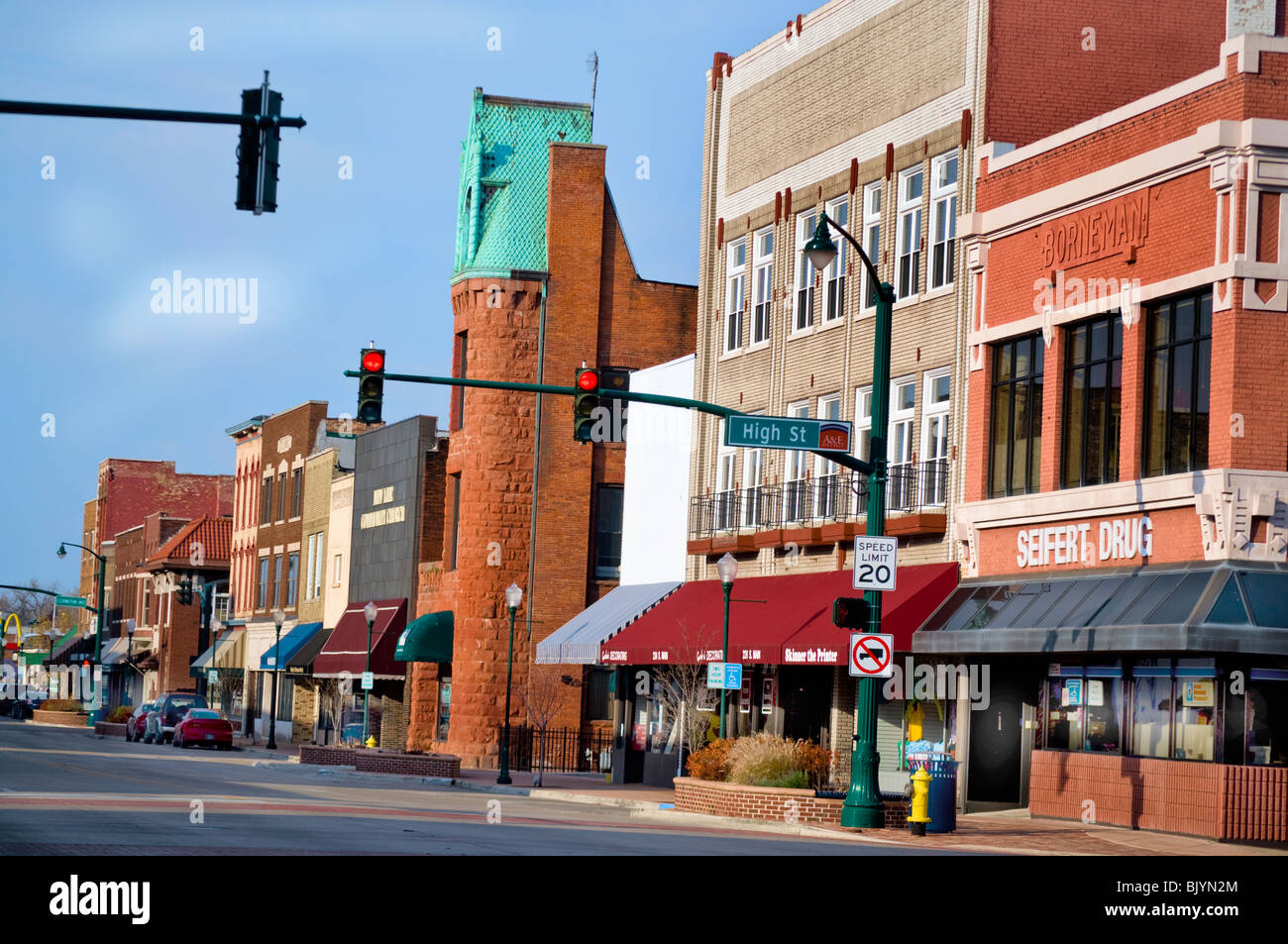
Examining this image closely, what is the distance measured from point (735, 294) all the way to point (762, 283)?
130cm

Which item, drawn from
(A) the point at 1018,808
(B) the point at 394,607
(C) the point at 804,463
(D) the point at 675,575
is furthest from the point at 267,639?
(A) the point at 1018,808

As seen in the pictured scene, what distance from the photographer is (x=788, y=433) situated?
84.0 ft

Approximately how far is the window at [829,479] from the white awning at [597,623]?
236 inches

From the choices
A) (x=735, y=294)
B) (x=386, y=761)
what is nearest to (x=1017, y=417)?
(x=735, y=294)

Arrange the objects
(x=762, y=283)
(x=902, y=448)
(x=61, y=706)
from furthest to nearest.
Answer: (x=61, y=706) → (x=762, y=283) → (x=902, y=448)

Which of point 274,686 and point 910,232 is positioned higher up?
point 910,232

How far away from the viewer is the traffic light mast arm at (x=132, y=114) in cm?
1675

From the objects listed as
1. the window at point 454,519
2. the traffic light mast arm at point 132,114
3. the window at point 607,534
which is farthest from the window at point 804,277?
the traffic light mast arm at point 132,114

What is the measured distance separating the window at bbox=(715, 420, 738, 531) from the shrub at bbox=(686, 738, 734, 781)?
376 inches

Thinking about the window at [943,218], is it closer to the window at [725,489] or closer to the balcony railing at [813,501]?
the balcony railing at [813,501]

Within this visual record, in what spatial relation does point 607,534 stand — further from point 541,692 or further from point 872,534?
point 872,534

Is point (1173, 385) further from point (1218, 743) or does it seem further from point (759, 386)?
point (759, 386)

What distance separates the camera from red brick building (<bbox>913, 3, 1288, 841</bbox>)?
24484 millimetres
